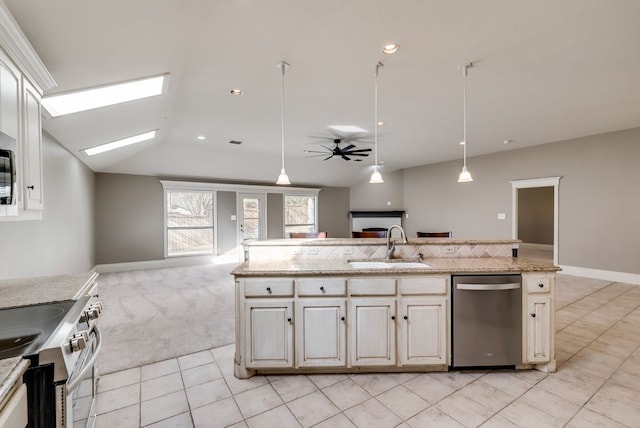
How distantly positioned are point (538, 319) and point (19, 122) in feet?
12.1

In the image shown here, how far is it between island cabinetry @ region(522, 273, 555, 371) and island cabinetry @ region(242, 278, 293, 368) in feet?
6.17

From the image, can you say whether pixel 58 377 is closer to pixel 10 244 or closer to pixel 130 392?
pixel 130 392

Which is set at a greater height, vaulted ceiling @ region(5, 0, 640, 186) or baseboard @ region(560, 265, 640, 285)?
vaulted ceiling @ region(5, 0, 640, 186)

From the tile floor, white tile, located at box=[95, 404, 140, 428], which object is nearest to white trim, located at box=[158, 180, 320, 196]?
the tile floor

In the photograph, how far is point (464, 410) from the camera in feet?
5.94

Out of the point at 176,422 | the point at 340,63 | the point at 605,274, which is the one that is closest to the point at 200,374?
the point at 176,422

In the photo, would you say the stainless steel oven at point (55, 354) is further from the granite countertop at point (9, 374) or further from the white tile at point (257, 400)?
the white tile at point (257, 400)

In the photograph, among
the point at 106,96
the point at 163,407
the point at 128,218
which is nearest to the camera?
the point at 163,407

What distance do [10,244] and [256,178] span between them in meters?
5.30

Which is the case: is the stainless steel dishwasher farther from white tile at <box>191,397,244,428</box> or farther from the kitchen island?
white tile at <box>191,397,244,428</box>

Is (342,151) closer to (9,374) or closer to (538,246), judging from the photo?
(9,374)

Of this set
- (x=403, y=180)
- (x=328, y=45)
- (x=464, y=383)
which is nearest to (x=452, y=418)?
(x=464, y=383)

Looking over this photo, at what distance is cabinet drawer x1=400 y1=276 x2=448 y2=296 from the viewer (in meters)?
2.18

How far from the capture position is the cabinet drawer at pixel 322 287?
2.14 meters
